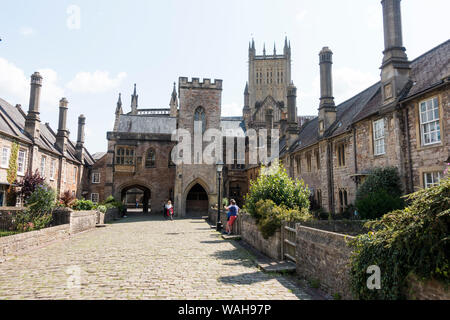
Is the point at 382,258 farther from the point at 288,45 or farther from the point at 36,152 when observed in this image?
the point at 288,45

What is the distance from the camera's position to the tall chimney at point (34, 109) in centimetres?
2511

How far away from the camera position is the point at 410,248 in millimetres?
3771

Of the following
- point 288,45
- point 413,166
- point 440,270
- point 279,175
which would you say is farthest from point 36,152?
point 288,45

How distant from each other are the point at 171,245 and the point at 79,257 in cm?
361

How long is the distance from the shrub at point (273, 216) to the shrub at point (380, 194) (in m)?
3.34

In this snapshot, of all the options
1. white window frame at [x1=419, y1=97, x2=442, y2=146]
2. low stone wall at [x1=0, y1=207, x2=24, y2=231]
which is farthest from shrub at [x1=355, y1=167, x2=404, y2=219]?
low stone wall at [x1=0, y1=207, x2=24, y2=231]

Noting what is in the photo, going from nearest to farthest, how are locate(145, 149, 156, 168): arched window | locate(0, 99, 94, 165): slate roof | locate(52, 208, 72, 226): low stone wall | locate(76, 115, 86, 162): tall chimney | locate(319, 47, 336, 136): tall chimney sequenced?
locate(52, 208, 72, 226): low stone wall, locate(319, 47, 336, 136): tall chimney, locate(0, 99, 94, 165): slate roof, locate(145, 149, 156, 168): arched window, locate(76, 115, 86, 162): tall chimney

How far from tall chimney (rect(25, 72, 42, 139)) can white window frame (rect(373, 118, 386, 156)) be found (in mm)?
25376

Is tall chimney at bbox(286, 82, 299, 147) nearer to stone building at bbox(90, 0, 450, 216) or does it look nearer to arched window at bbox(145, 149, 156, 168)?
stone building at bbox(90, 0, 450, 216)

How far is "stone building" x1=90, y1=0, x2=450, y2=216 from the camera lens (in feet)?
39.3

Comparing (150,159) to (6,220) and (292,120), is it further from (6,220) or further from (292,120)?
(6,220)

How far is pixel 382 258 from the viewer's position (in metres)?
4.19

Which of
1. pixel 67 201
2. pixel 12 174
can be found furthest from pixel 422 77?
pixel 12 174

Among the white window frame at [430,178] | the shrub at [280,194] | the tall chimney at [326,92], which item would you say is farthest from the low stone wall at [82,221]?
the white window frame at [430,178]
